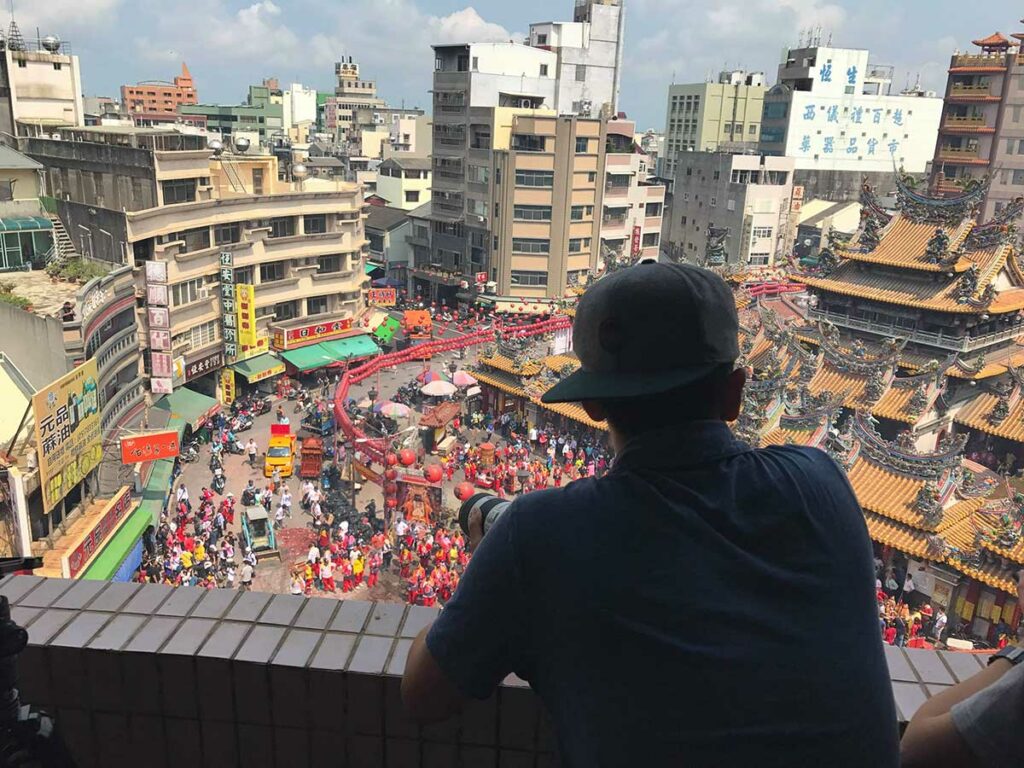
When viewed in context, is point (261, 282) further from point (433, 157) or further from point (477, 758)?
point (477, 758)

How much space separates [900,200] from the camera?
2855 cm

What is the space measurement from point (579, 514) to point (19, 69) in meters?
41.9

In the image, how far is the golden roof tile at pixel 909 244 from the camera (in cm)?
2667

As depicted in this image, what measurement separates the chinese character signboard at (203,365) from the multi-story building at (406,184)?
32.9 m

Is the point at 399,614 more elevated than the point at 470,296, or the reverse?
the point at 399,614

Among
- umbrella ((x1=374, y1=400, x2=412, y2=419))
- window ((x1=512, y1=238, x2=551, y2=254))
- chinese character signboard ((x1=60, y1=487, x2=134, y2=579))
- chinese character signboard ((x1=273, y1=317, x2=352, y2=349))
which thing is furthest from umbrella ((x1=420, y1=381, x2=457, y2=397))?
window ((x1=512, y1=238, x2=551, y2=254))

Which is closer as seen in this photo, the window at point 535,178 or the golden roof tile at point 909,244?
the golden roof tile at point 909,244

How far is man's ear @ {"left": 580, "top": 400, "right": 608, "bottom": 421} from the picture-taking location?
2.11 m

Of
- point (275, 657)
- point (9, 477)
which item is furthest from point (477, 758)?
point (9, 477)

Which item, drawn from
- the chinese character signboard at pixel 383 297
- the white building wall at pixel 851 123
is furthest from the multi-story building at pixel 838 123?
the chinese character signboard at pixel 383 297

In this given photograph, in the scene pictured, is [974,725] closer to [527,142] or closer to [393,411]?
[393,411]

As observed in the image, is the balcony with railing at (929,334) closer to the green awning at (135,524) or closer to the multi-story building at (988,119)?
the green awning at (135,524)

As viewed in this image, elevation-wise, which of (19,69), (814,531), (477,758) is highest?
(19,69)

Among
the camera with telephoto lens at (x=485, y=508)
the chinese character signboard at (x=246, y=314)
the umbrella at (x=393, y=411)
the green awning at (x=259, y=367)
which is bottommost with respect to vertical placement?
the green awning at (x=259, y=367)
